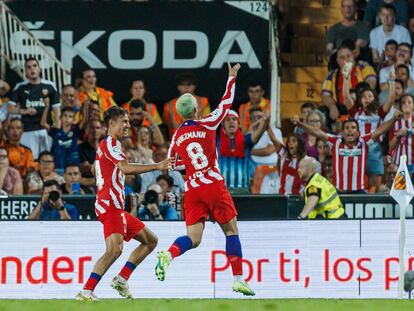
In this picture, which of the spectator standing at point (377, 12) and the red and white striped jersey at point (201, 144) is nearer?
the red and white striped jersey at point (201, 144)

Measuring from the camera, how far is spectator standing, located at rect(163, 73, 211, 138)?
850 inches

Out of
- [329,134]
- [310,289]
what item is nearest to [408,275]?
[310,289]

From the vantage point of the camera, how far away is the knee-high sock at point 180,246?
46.6 feet

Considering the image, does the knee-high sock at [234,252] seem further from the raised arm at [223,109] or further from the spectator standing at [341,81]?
the spectator standing at [341,81]

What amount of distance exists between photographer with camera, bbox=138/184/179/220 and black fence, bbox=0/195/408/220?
748 mm

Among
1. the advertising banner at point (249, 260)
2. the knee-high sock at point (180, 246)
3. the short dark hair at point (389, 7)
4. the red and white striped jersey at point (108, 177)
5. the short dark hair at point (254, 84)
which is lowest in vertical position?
the advertising banner at point (249, 260)

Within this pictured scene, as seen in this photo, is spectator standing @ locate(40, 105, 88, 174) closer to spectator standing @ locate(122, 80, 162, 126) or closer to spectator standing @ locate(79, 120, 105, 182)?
spectator standing @ locate(79, 120, 105, 182)

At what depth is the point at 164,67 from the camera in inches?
889

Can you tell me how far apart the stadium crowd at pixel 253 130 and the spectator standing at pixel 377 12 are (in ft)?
1.02

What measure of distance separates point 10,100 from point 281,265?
604 centimetres

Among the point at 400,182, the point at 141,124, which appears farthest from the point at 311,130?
the point at 400,182

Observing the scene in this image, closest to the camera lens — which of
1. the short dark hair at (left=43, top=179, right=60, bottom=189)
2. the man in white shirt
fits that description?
the short dark hair at (left=43, top=179, right=60, bottom=189)

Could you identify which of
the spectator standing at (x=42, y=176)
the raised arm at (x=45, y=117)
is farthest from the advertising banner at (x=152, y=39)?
the spectator standing at (x=42, y=176)

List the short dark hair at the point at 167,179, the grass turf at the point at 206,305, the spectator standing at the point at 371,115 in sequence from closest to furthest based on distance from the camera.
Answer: the grass turf at the point at 206,305 → the short dark hair at the point at 167,179 → the spectator standing at the point at 371,115
